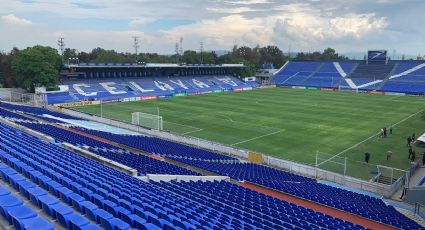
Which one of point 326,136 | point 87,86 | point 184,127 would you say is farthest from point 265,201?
point 87,86

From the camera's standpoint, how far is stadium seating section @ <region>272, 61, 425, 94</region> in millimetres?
80850

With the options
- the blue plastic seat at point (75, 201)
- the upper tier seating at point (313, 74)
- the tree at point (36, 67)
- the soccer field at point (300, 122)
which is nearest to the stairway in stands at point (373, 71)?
the upper tier seating at point (313, 74)

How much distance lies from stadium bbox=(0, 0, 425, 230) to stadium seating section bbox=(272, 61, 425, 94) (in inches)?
19.7

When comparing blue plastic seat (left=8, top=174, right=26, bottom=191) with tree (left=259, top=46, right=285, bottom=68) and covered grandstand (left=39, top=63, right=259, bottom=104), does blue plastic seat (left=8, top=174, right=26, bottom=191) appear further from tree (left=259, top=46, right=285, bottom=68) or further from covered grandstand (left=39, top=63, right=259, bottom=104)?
tree (left=259, top=46, right=285, bottom=68)

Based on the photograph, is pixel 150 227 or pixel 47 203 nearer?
pixel 150 227

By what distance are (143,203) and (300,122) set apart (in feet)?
123

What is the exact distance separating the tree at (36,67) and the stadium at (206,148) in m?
0.23

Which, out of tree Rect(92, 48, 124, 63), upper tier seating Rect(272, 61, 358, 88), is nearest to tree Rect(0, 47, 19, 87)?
tree Rect(92, 48, 124, 63)

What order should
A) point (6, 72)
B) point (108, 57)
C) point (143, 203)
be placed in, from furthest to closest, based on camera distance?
point (108, 57), point (6, 72), point (143, 203)

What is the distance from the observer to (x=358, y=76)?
90.8m

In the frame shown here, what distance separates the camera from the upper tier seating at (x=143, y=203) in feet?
25.8

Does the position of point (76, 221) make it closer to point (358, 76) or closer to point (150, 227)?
point (150, 227)

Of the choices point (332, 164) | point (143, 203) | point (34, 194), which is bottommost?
point (332, 164)

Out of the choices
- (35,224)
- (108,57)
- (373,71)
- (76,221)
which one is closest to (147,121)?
(76,221)
